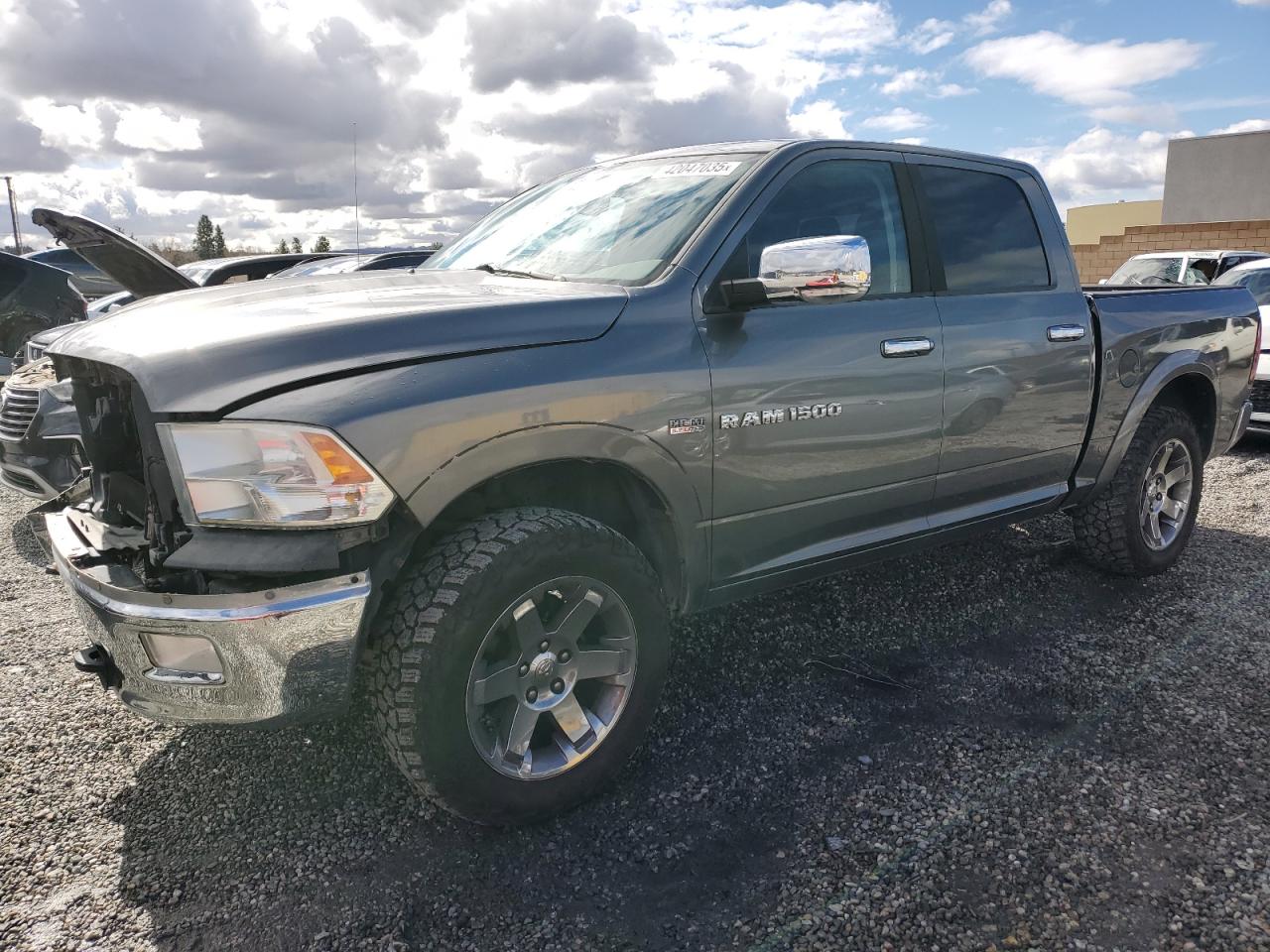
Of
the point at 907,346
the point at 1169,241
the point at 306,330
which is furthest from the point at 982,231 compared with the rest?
the point at 1169,241

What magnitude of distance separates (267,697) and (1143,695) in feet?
9.56

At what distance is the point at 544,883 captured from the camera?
2.27 m

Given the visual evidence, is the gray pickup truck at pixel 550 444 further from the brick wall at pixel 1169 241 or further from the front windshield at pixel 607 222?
the brick wall at pixel 1169 241

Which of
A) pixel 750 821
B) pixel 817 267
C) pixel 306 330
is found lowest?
pixel 750 821

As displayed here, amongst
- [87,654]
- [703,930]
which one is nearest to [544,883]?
[703,930]

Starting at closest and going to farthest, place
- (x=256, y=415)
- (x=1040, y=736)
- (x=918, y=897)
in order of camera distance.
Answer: (x=256, y=415) < (x=918, y=897) < (x=1040, y=736)

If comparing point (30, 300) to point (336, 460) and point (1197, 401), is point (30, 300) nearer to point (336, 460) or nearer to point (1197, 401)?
point (336, 460)

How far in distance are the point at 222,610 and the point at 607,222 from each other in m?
1.78

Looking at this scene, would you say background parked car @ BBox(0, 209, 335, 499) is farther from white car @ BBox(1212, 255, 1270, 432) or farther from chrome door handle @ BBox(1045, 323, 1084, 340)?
white car @ BBox(1212, 255, 1270, 432)

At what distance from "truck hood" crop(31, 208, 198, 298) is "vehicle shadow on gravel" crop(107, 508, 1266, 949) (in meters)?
1.66

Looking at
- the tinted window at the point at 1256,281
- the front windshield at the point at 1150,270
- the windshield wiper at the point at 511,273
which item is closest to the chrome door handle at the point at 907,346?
the windshield wiper at the point at 511,273

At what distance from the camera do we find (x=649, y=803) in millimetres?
2592

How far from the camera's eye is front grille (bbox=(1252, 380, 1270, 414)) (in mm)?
7258

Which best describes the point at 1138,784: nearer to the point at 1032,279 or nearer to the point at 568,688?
the point at 568,688
